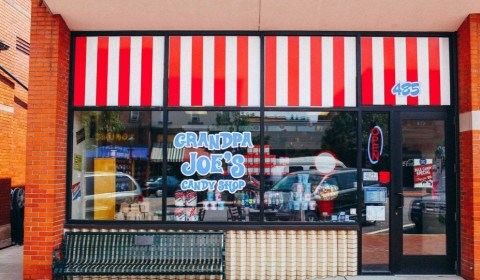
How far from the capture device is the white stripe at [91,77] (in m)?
7.50

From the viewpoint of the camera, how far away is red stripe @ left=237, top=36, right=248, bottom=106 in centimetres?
745

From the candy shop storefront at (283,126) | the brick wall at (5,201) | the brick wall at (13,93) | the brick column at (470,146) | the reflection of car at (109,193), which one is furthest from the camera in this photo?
the brick wall at (13,93)

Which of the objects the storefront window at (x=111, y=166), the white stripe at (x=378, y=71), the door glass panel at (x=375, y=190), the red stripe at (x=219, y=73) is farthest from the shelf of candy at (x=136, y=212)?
the white stripe at (x=378, y=71)

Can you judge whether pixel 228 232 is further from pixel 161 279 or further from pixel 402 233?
pixel 402 233

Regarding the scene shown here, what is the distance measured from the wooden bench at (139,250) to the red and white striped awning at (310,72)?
253cm

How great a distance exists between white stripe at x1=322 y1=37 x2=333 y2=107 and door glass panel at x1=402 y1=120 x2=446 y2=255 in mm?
1328

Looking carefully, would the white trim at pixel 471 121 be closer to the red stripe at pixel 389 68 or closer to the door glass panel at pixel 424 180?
the door glass panel at pixel 424 180

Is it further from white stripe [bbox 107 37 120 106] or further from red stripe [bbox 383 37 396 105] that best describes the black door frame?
white stripe [bbox 107 37 120 106]

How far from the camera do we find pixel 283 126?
7492mm

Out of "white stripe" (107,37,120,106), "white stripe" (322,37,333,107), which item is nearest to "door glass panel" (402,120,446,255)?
"white stripe" (322,37,333,107)

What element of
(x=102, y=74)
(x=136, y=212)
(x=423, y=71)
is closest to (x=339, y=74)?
(x=423, y=71)

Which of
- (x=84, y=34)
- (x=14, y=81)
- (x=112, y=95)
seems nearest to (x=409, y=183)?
(x=112, y=95)

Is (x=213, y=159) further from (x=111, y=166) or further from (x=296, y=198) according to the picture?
(x=111, y=166)

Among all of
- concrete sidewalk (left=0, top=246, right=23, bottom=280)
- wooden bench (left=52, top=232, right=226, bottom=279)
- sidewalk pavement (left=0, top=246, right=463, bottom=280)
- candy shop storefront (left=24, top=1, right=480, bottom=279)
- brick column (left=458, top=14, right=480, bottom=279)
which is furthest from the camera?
candy shop storefront (left=24, top=1, right=480, bottom=279)
